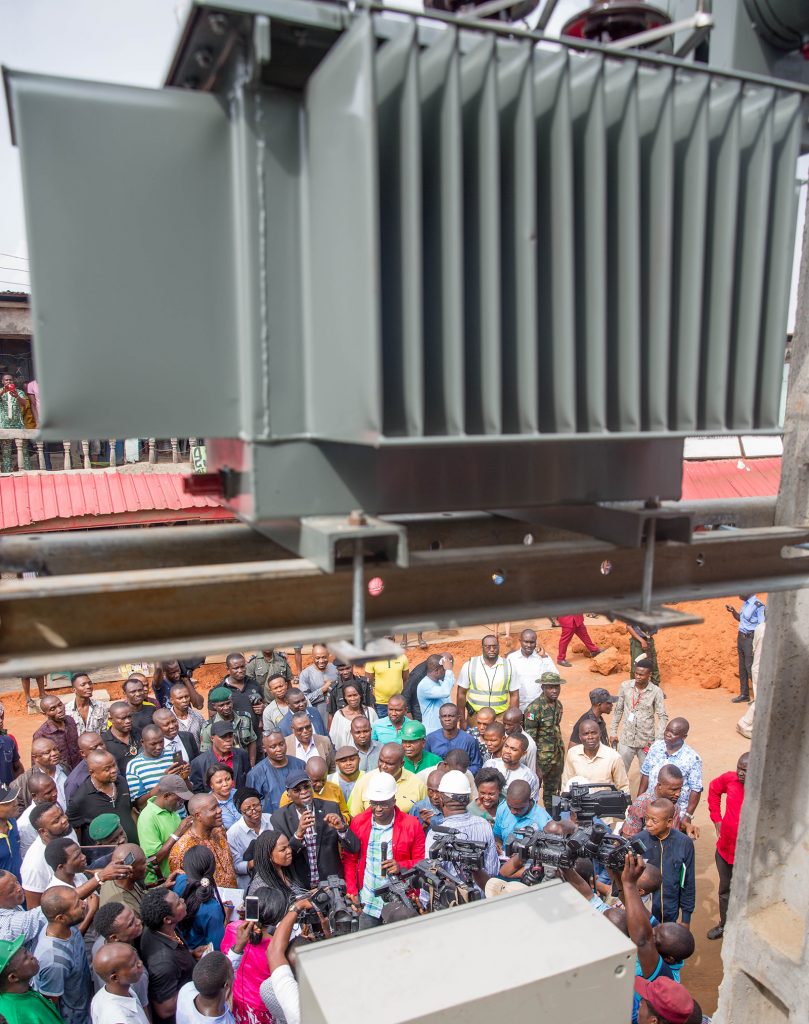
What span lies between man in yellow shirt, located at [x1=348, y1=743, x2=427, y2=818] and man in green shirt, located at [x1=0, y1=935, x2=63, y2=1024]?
2.68 metres

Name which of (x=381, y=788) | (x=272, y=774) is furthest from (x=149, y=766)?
(x=381, y=788)

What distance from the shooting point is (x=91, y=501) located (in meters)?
14.6

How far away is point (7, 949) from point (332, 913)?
1833 mm

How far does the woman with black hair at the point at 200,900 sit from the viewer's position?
17.2 feet

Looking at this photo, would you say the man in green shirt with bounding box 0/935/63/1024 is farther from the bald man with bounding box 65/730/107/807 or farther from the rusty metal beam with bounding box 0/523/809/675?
the rusty metal beam with bounding box 0/523/809/675

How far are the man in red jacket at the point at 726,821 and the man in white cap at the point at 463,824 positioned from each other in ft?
7.35

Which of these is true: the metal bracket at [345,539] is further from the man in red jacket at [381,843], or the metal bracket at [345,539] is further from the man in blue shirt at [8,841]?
the man in blue shirt at [8,841]

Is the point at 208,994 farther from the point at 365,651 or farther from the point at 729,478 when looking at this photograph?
the point at 729,478

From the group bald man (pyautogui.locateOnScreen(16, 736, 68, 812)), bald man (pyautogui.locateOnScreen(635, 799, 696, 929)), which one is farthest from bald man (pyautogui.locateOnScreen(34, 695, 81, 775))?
bald man (pyautogui.locateOnScreen(635, 799, 696, 929))

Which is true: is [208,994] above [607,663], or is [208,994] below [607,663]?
above

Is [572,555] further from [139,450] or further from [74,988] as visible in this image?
[139,450]

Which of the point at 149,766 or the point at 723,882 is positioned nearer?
the point at 149,766

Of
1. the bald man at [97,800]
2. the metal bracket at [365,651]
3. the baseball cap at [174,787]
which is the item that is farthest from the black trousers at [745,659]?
the metal bracket at [365,651]

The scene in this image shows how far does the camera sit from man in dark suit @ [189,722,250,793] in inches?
275
